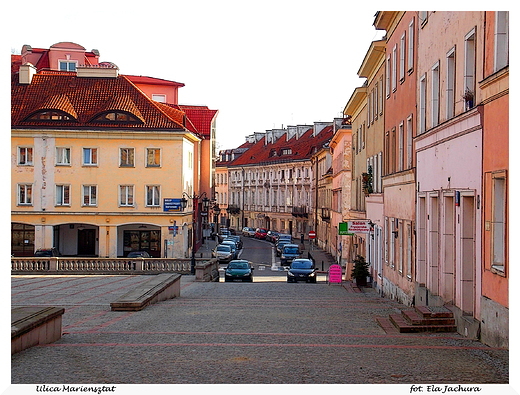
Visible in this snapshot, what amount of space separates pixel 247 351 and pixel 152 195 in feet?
147

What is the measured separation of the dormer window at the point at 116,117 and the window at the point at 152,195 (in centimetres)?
488

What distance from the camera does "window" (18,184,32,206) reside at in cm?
5484

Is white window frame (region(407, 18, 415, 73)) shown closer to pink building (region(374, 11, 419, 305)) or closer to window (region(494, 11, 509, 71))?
pink building (region(374, 11, 419, 305))

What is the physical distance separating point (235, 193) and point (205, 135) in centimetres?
5933

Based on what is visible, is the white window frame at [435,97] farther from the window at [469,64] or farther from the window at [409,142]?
the window at [409,142]

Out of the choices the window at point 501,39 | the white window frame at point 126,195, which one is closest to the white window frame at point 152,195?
the white window frame at point 126,195

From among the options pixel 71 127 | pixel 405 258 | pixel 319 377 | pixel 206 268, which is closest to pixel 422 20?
pixel 405 258

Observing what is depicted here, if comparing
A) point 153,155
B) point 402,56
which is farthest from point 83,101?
point 402,56

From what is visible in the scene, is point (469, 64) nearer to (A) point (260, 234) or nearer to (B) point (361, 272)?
(B) point (361, 272)

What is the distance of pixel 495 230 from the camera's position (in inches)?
500

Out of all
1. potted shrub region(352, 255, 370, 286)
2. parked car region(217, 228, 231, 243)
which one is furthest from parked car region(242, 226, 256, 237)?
potted shrub region(352, 255, 370, 286)

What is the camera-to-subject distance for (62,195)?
2179 inches

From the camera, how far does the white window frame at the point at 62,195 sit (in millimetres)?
55219

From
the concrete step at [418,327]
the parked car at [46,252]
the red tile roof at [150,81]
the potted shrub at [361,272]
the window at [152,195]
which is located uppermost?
the red tile roof at [150,81]
